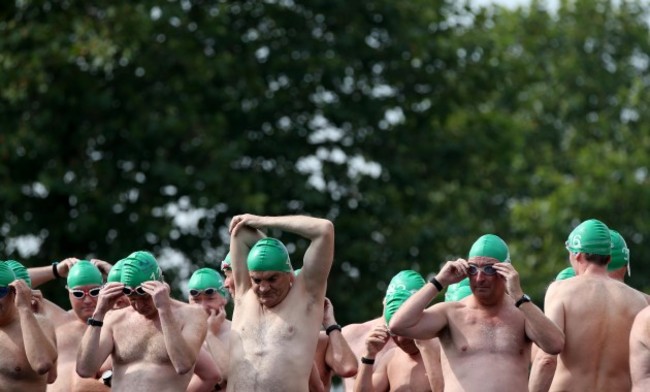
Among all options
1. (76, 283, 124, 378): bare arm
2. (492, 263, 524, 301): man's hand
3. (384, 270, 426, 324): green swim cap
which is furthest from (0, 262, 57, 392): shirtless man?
(492, 263, 524, 301): man's hand

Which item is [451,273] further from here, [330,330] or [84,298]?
[84,298]

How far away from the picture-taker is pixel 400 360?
14922 mm

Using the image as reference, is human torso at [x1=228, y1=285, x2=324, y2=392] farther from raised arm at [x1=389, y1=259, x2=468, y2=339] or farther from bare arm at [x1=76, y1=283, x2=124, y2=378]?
bare arm at [x1=76, y1=283, x2=124, y2=378]

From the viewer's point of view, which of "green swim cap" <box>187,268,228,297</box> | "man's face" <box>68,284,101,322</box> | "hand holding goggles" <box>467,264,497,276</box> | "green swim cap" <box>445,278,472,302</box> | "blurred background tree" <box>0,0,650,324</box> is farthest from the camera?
"blurred background tree" <box>0,0,650,324</box>

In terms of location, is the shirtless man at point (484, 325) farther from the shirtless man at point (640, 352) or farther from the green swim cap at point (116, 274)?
the green swim cap at point (116, 274)

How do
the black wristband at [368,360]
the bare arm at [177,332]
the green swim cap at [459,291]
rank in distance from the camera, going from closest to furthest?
the bare arm at [177,332]
the black wristband at [368,360]
the green swim cap at [459,291]

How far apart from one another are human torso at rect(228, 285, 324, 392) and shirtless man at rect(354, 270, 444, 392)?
2.48ft

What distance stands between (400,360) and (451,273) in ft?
6.68

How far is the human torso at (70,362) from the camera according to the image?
608 inches

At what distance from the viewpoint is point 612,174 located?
41.9 m

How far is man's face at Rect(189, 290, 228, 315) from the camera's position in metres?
15.7

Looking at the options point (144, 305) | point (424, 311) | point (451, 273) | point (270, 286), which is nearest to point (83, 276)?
point (144, 305)

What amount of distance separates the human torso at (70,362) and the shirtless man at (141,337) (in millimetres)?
1469

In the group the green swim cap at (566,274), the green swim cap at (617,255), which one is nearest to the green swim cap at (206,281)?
the green swim cap at (566,274)
